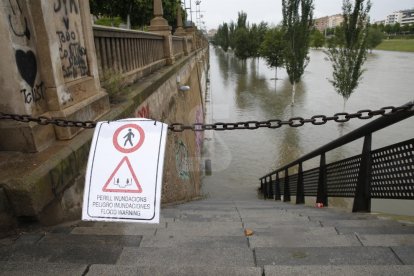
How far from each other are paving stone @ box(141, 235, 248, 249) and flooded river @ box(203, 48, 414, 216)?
7536 millimetres

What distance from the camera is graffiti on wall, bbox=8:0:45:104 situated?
2436 mm

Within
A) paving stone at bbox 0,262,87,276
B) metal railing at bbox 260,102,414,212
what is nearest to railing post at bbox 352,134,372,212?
metal railing at bbox 260,102,414,212

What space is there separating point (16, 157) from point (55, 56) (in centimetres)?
93

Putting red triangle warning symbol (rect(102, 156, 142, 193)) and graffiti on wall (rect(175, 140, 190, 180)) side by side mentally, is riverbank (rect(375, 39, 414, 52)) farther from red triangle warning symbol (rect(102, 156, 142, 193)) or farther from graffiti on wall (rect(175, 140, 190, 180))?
red triangle warning symbol (rect(102, 156, 142, 193))

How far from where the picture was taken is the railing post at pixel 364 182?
3078mm

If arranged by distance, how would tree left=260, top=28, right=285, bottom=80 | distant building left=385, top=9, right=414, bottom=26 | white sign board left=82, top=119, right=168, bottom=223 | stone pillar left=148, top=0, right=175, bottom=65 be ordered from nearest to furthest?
white sign board left=82, top=119, right=168, bottom=223
stone pillar left=148, top=0, right=175, bottom=65
tree left=260, top=28, right=285, bottom=80
distant building left=385, top=9, right=414, bottom=26

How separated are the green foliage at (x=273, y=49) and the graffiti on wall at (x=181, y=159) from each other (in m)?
23.6

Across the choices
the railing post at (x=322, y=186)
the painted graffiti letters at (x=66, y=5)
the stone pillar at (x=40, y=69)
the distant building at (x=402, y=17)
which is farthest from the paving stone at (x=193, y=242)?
the distant building at (x=402, y=17)

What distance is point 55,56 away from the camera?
2.80 metres

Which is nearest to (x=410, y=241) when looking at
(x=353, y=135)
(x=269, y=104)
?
(x=353, y=135)

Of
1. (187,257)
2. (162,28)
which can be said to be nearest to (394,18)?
(162,28)

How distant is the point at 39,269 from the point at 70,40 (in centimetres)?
224

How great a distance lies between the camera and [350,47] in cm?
1747

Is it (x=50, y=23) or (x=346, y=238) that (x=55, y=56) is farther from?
(x=346, y=238)
